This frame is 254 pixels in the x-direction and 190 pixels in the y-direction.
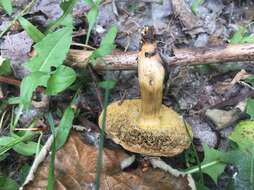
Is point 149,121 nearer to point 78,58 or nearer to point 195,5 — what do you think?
point 78,58

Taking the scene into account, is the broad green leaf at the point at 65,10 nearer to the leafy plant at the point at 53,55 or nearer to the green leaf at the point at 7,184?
the leafy plant at the point at 53,55

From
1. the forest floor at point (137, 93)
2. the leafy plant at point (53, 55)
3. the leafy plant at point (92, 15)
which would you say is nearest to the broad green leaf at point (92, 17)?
the leafy plant at point (92, 15)

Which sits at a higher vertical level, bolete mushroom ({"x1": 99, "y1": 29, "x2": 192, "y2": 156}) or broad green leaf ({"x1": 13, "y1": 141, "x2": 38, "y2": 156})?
bolete mushroom ({"x1": 99, "y1": 29, "x2": 192, "y2": 156})

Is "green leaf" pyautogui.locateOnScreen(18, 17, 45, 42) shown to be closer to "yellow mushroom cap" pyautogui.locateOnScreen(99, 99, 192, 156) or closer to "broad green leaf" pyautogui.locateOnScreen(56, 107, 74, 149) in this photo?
"broad green leaf" pyautogui.locateOnScreen(56, 107, 74, 149)

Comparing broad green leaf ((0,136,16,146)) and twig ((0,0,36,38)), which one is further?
twig ((0,0,36,38))

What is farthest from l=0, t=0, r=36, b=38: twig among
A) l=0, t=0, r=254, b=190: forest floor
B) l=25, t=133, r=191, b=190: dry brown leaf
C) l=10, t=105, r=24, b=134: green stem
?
l=25, t=133, r=191, b=190: dry brown leaf

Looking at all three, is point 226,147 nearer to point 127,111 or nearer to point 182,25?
point 127,111

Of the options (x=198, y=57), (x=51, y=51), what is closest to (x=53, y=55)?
(x=51, y=51)
